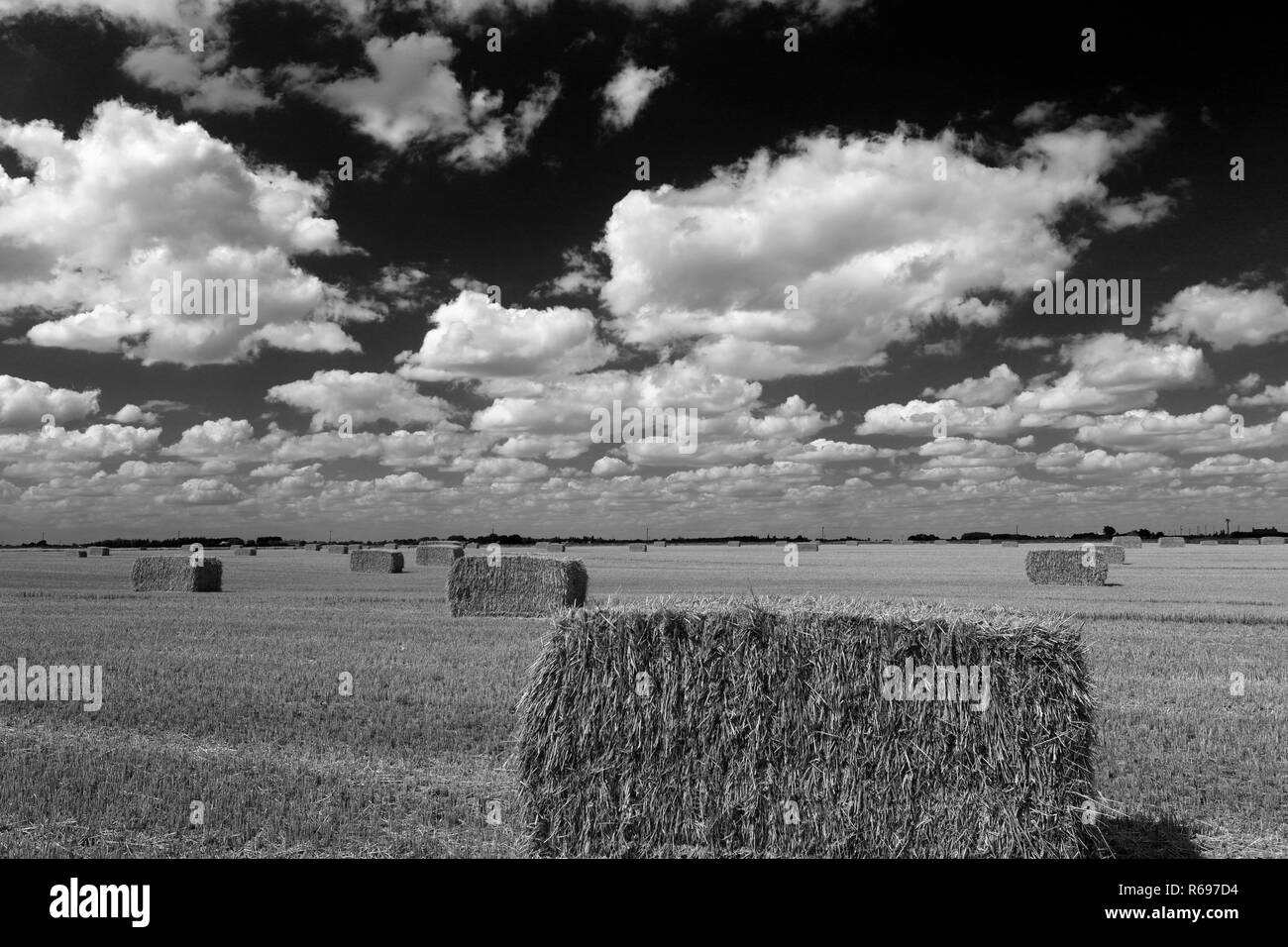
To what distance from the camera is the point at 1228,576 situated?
163 feet

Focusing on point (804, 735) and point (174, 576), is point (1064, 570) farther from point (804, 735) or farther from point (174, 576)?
point (174, 576)

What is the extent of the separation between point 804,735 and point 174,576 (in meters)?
39.0

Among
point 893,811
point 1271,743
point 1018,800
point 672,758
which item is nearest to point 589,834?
point 672,758

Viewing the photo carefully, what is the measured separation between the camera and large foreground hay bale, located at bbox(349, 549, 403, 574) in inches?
2200

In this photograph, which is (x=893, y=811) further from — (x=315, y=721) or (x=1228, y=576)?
(x=1228, y=576)

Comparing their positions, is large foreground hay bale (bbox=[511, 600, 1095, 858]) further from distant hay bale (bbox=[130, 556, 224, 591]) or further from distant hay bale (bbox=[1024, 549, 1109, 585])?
distant hay bale (bbox=[1024, 549, 1109, 585])

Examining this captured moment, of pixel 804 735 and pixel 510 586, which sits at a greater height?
pixel 804 735

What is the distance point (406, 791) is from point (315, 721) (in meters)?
3.79

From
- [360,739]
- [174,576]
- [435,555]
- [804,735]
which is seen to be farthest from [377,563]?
[804,735]

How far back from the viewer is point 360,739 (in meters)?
10.9

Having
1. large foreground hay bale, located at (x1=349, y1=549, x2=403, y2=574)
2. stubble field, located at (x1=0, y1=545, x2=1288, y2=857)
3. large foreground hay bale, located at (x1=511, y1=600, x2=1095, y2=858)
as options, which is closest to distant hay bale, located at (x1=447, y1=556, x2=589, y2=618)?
stubble field, located at (x1=0, y1=545, x2=1288, y2=857)

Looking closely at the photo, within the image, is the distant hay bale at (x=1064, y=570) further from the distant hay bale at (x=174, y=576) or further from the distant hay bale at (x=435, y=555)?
the distant hay bale at (x=174, y=576)

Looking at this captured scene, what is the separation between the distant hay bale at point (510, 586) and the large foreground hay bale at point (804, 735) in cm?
2064

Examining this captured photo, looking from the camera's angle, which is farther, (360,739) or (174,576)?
(174,576)
